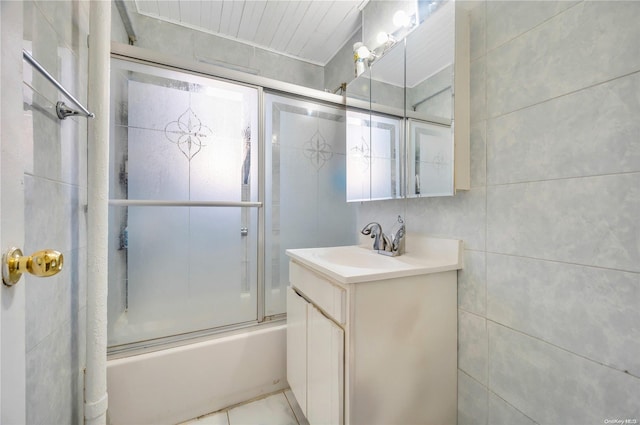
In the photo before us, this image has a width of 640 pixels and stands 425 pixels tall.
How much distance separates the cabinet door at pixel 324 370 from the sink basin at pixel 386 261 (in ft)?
0.65

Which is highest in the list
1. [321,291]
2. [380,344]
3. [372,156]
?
[372,156]

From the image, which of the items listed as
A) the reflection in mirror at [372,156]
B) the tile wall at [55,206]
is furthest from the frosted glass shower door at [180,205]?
the reflection in mirror at [372,156]

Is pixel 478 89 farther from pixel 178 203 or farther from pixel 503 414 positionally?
pixel 178 203

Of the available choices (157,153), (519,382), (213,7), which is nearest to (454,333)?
(519,382)

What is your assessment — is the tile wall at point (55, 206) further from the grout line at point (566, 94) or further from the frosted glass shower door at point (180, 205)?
the grout line at point (566, 94)

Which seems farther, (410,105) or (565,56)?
(410,105)

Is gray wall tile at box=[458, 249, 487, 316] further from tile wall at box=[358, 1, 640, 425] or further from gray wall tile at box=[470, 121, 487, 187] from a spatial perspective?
gray wall tile at box=[470, 121, 487, 187]

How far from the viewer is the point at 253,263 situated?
148cm

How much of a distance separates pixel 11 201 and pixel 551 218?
1.27m

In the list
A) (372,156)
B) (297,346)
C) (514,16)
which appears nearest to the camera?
(514,16)

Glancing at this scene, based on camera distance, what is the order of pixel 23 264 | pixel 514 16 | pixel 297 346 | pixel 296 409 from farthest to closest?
pixel 296 409 < pixel 297 346 < pixel 514 16 < pixel 23 264

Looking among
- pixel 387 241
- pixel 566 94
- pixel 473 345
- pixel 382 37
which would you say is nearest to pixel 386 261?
pixel 387 241

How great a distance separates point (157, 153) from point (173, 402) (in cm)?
123

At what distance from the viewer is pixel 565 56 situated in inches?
30.1
